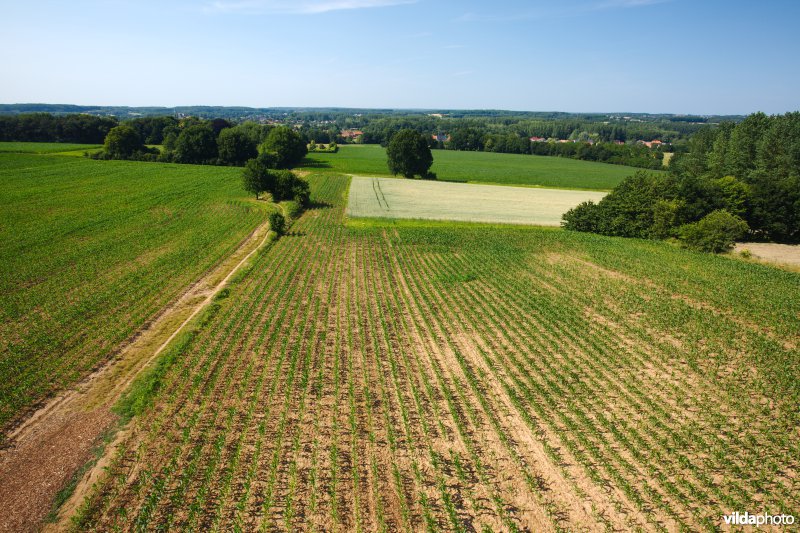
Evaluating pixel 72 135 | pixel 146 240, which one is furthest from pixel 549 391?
pixel 72 135

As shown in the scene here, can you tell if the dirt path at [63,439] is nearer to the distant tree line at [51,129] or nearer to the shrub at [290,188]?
the shrub at [290,188]

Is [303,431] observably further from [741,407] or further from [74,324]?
[741,407]

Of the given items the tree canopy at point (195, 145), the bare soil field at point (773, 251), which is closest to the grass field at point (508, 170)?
the tree canopy at point (195, 145)

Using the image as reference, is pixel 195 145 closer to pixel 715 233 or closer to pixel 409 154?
pixel 409 154

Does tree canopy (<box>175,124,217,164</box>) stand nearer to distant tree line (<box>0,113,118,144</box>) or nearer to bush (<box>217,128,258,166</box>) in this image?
bush (<box>217,128,258,166</box>)

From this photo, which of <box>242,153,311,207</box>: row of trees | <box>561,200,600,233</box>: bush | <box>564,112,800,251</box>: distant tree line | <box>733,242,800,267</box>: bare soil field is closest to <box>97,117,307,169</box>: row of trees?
<box>242,153,311,207</box>: row of trees

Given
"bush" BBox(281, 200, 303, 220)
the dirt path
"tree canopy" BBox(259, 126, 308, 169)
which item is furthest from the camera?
"tree canopy" BBox(259, 126, 308, 169)

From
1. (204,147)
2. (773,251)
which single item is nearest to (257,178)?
(204,147)
